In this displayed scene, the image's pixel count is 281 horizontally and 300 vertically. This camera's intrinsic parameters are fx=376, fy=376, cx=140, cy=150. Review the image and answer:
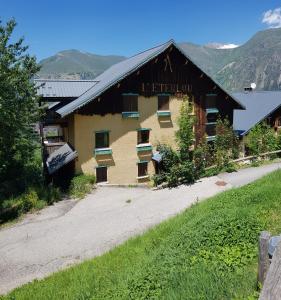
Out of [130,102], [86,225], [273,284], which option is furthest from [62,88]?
[273,284]

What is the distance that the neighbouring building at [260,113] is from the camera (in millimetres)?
36719

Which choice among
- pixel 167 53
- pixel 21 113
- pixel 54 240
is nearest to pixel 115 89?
pixel 167 53

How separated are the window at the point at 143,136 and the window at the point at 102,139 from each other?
9.02 feet

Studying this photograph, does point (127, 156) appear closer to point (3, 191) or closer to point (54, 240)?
point (3, 191)

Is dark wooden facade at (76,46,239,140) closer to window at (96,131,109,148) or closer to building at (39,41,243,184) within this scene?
building at (39,41,243,184)

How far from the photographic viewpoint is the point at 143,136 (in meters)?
29.8

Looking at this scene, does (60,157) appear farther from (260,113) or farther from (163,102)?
(260,113)

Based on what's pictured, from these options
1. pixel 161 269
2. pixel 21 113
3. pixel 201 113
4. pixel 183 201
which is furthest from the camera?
pixel 201 113

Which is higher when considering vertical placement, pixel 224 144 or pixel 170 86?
pixel 170 86

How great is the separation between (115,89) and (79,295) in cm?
1915

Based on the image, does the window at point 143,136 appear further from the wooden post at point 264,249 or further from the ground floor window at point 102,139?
the wooden post at point 264,249

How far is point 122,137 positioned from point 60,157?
5.00 m

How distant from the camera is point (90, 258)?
48.5 feet

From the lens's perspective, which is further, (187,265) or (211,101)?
(211,101)
